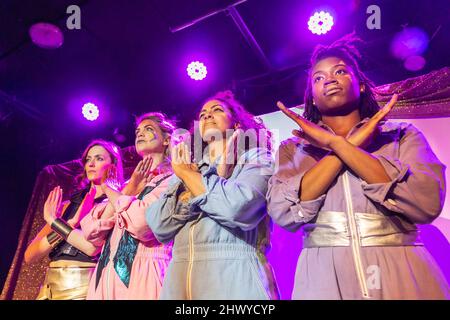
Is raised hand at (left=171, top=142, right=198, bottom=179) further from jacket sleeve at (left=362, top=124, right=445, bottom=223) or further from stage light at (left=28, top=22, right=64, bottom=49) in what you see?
stage light at (left=28, top=22, right=64, bottom=49)

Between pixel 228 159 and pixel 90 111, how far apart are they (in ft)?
9.59

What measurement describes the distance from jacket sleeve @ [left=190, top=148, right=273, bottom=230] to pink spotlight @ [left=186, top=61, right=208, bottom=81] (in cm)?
188

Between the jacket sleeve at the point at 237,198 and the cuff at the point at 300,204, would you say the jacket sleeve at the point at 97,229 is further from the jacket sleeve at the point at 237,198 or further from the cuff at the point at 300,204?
the cuff at the point at 300,204

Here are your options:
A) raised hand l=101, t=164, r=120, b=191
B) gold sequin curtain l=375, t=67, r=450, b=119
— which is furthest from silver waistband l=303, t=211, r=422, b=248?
raised hand l=101, t=164, r=120, b=191

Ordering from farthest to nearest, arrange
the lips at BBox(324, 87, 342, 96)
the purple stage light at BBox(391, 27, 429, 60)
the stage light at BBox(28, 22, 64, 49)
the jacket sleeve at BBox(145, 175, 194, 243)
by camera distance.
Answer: the stage light at BBox(28, 22, 64, 49) < the purple stage light at BBox(391, 27, 429, 60) < the jacket sleeve at BBox(145, 175, 194, 243) < the lips at BBox(324, 87, 342, 96)

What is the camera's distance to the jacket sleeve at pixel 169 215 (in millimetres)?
2422

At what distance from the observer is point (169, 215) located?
96.0 inches

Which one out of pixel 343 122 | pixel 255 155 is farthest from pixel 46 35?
pixel 343 122

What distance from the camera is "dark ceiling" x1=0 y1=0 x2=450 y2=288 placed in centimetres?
335

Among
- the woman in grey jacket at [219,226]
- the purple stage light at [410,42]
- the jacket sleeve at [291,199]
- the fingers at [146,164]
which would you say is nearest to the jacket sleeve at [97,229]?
the fingers at [146,164]

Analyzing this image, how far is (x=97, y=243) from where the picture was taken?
3256 mm

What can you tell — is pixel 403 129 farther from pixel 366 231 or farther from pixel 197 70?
pixel 197 70

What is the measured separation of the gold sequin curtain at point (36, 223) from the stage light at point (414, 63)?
298 centimetres
